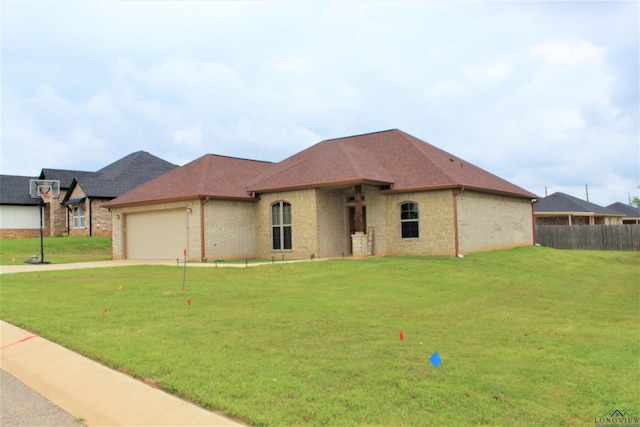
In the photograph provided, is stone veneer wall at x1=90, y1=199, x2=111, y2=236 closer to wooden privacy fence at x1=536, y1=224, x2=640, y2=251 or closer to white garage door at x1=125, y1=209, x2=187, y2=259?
white garage door at x1=125, y1=209, x2=187, y2=259

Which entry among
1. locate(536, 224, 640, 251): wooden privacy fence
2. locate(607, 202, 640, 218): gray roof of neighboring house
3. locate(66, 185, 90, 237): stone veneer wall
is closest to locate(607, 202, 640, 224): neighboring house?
locate(607, 202, 640, 218): gray roof of neighboring house

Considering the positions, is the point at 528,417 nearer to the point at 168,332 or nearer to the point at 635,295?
the point at 168,332

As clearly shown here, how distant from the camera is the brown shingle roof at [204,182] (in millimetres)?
23188

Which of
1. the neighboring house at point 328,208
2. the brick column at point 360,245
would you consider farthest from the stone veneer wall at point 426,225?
the brick column at point 360,245

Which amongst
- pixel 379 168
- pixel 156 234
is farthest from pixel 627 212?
pixel 156 234

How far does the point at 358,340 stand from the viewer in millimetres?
7840

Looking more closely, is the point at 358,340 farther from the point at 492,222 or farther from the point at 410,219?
the point at 492,222

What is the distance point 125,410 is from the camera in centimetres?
561

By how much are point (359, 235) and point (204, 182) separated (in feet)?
25.7

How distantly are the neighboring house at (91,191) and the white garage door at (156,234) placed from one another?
34.6 ft

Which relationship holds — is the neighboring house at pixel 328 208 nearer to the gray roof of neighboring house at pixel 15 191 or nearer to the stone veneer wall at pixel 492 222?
the stone veneer wall at pixel 492 222

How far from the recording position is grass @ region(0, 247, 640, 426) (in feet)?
17.4

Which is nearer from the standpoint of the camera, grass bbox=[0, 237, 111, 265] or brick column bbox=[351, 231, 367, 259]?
brick column bbox=[351, 231, 367, 259]

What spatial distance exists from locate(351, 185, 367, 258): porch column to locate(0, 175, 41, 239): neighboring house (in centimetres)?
3162
